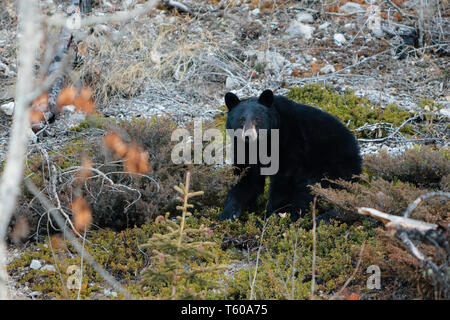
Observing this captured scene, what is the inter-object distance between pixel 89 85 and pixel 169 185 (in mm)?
3262

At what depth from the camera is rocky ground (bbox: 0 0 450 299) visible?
7.37 meters

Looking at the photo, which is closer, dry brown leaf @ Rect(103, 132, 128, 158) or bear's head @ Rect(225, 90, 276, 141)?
bear's head @ Rect(225, 90, 276, 141)

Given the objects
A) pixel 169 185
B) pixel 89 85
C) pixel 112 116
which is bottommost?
pixel 169 185

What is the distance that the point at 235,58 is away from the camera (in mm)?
8289

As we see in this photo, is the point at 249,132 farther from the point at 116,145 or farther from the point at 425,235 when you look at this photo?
the point at 425,235

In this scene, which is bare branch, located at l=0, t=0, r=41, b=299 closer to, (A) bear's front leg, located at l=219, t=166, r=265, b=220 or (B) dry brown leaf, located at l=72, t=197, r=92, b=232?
(B) dry brown leaf, located at l=72, t=197, r=92, b=232

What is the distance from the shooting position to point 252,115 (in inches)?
184

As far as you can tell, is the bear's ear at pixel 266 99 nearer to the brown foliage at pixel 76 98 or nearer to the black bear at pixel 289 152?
the black bear at pixel 289 152

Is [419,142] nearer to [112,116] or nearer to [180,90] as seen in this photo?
[180,90]

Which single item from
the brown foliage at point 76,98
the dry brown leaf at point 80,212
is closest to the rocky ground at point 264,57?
the brown foliage at point 76,98

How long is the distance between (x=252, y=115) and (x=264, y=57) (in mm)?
3655

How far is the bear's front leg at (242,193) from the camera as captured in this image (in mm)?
4785

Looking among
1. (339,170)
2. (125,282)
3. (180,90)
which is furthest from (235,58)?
(125,282)

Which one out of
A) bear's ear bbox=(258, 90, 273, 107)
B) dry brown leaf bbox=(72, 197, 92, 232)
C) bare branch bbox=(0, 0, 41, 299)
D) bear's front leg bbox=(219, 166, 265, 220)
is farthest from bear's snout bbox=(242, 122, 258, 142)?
bare branch bbox=(0, 0, 41, 299)
